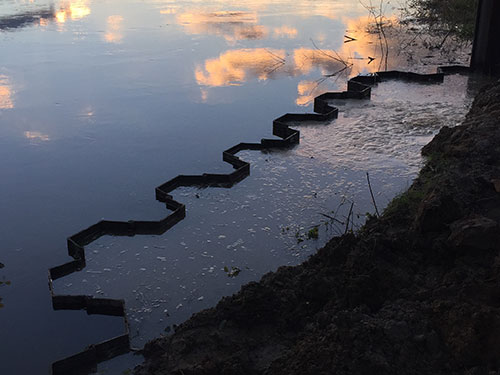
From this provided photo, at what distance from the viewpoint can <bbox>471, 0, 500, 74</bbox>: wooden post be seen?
10.9 metres

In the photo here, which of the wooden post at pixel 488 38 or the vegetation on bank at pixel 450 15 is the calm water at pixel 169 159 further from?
the vegetation on bank at pixel 450 15

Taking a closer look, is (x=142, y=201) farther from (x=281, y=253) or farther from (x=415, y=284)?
(x=415, y=284)

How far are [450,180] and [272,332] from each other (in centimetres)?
219

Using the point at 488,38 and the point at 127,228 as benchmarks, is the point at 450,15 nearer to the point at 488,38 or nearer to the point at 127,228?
the point at 488,38

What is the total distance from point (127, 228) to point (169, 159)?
179 cm

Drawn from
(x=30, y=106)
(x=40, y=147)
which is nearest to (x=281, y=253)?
(x=40, y=147)

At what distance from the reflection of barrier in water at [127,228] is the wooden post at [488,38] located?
328 cm

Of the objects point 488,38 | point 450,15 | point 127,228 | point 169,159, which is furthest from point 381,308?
point 450,15

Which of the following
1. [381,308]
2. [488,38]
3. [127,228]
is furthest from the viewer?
[488,38]

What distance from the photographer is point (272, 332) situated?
3852 millimetres

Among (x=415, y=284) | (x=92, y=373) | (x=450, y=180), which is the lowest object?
(x=92, y=373)

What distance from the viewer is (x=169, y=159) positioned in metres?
7.27

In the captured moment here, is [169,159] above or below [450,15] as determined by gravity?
below

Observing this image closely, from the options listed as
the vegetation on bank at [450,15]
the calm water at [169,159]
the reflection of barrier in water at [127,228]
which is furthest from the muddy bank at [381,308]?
the vegetation on bank at [450,15]
